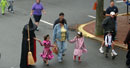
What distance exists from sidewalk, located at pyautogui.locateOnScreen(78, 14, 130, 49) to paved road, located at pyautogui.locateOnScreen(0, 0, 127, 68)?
0.42 m

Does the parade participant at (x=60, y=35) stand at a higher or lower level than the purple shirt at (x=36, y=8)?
lower

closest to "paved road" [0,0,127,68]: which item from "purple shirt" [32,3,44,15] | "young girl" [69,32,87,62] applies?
"young girl" [69,32,87,62]

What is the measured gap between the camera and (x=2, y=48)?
1206 cm

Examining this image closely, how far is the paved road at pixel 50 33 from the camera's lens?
10.4m

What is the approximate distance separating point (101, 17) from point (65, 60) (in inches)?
154

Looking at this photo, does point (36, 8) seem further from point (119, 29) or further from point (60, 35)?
point (60, 35)

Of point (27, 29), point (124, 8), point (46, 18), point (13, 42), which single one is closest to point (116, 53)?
point (27, 29)

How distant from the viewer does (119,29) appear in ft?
48.2

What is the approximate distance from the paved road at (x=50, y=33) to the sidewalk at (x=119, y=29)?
418 mm

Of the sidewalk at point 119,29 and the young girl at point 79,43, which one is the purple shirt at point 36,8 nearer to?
the sidewalk at point 119,29

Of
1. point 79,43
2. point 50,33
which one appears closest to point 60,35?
point 79,43

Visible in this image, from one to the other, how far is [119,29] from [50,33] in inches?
140

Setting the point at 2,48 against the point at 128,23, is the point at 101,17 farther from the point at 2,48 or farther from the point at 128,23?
the point at 2,48

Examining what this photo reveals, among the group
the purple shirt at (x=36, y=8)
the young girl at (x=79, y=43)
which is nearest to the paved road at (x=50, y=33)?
the young girl at (x=79, y=43)
